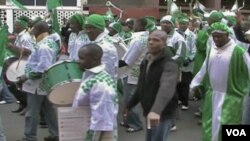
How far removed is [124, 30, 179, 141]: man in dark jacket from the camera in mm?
4648

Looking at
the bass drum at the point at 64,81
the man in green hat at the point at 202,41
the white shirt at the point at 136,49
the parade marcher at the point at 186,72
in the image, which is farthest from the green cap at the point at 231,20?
the bass drum at the point at 64,81

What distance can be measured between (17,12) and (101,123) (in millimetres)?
19921

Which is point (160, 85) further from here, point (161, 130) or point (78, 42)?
point (78, 42)

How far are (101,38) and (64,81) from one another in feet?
4.46

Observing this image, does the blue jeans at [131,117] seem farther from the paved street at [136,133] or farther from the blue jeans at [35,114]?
the blue jeans at [35,114]

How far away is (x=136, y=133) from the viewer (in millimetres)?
8008

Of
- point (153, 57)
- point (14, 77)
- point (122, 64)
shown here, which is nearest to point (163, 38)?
point (153, 57)

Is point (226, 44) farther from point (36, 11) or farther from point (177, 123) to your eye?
point (36, 11)

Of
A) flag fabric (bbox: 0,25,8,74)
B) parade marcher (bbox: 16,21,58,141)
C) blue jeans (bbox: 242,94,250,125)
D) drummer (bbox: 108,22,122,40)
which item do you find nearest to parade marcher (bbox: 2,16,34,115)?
parade marcher (bbox: 16,21,58,141)

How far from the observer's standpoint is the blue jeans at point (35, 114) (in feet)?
22.7

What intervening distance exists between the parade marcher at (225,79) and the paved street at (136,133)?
188 centimetres

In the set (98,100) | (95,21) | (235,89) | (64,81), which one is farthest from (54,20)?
(98,100)

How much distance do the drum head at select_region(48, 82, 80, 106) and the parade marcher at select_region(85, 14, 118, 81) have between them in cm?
135

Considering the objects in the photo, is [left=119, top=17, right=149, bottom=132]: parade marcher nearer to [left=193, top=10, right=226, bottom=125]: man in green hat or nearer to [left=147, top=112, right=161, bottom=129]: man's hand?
[left=193, top=10, right=226, bottom=125]: man in green hat
